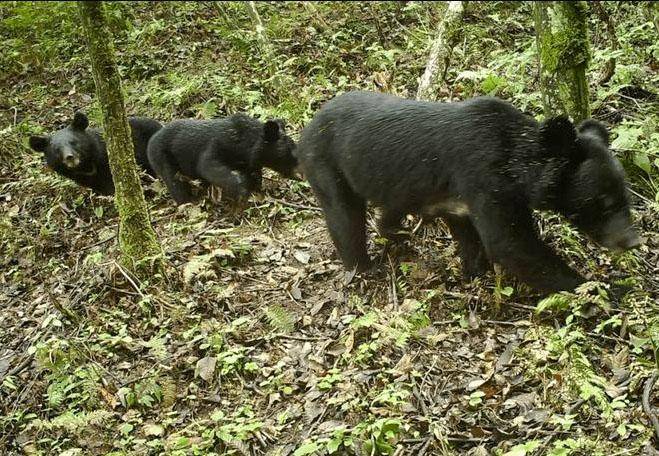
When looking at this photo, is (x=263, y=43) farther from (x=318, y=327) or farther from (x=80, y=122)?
(x=318, y=327)

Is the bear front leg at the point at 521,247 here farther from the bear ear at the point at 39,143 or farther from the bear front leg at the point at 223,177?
the bear ear at the point at 39,143

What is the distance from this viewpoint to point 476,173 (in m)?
5.42

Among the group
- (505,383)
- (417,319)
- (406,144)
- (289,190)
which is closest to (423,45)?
(289,190)

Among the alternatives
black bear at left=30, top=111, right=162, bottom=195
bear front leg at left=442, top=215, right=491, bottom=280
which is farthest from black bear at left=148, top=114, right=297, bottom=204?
bear front leg at left=442, top=215, right=491, bottom=280

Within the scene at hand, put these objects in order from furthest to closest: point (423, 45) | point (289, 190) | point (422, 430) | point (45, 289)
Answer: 1. point (423, 45)
2. point (289, 190)
3. point (45, 289)
4. point (422, 430)

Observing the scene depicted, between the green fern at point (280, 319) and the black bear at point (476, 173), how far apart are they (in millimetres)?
958

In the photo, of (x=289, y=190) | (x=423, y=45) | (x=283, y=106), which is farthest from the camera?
(x=423, y=45)

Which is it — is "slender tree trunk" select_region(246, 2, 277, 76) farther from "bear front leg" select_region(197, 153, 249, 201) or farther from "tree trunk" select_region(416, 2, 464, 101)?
"tree trunk" select_region(416, 2, 464, 101)

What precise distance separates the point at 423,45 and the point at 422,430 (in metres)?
7.68

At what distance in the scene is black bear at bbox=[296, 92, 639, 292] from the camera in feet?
17.0

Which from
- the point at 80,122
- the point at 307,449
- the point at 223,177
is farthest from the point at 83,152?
the point at 307,449

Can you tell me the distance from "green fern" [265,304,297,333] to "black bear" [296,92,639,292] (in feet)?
3.14

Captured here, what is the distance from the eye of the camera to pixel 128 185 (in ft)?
22.1

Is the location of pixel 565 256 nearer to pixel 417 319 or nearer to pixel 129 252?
pixel 417 319
